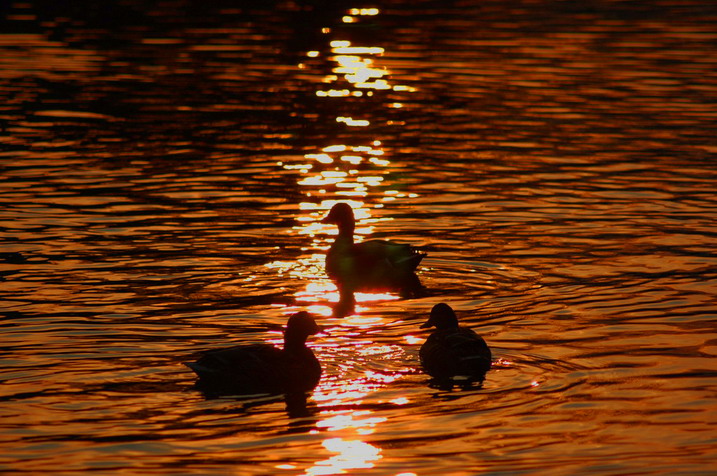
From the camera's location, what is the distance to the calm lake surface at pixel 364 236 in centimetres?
1216

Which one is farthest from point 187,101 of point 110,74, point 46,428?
point 46,428

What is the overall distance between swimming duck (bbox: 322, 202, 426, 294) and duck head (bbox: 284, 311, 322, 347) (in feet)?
13.1

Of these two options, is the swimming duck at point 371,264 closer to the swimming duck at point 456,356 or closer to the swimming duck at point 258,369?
the swimming duck at point 456,356

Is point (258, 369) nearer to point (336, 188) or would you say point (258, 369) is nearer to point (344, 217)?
point (344, 217)

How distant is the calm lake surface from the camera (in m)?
12.2

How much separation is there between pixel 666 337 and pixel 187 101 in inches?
800

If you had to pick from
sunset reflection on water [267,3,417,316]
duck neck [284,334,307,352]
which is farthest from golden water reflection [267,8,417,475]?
duck neck [284,334,307,352]

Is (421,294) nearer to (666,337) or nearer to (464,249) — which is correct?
(464,249)

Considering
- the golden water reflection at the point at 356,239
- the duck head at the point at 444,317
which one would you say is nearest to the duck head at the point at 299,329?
the golden water reflection at the point at 356,239

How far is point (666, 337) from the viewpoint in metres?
15.6

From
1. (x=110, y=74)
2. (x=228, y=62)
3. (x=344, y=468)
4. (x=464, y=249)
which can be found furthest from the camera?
(x=228, y=62)

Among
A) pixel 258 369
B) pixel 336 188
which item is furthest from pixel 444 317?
pixel 336 188

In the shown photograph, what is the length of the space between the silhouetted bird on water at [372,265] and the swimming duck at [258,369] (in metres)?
4.45

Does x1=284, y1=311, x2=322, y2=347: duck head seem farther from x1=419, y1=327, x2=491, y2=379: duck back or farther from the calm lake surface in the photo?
x1=419, y1=327, x2=491, y2=379: duck back
